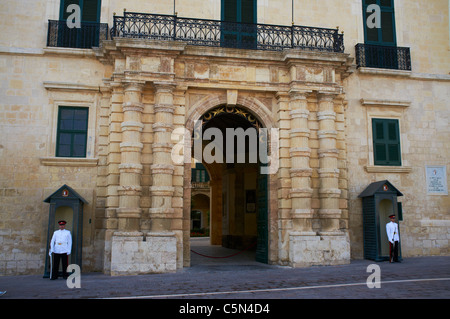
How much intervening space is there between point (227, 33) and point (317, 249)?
7254mm

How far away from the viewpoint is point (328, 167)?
42.1ft

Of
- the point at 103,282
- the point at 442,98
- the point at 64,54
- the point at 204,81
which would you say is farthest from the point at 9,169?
the point at 442,98

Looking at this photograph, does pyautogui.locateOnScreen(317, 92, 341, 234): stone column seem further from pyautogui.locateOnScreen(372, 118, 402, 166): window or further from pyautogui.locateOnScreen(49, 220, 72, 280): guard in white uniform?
pyautogui.locateOnScreen(49, 220, 72, 280): guard in white uniform

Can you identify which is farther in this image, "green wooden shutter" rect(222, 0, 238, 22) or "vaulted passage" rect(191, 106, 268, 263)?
"vaulted passage" rect(191, 106, 268, 263)

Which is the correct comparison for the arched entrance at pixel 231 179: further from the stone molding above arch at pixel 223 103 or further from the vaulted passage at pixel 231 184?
the stone molding above arch at pixel 223 103

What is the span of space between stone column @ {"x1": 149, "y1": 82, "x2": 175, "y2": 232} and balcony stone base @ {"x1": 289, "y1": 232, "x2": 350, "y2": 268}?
3642 millimetres

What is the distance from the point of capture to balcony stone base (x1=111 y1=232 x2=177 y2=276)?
439 inches

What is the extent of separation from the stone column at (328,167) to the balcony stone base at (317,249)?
269 mm

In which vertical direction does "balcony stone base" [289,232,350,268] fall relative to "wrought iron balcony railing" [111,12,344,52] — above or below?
below

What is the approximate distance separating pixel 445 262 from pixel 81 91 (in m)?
12.1

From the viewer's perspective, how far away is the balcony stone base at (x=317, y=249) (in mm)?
12117

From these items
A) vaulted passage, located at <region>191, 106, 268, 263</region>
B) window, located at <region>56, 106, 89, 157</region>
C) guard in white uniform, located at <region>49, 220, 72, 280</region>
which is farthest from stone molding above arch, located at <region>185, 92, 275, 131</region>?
guard in white uniform, located at <region>49, 220, 72, 280</region>

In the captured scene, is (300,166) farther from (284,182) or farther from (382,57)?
(382,57)

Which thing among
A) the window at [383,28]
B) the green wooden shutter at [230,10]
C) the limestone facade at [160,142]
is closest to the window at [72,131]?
the limestone facade at [160,142]
